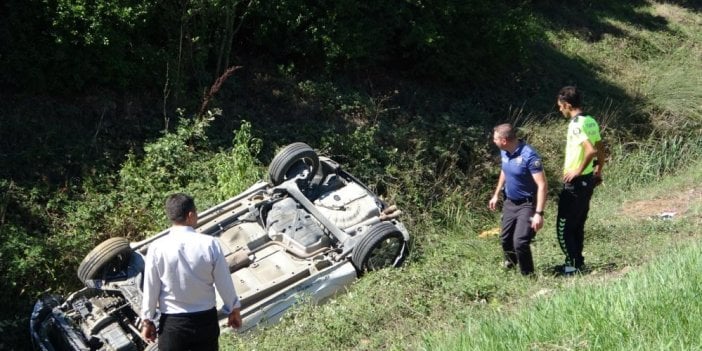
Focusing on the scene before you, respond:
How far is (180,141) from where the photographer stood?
32.7ft

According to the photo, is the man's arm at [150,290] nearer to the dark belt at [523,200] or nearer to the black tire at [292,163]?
the dark belt at [523,200]

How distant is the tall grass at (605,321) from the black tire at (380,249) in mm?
2287

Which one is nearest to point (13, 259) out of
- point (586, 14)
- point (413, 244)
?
point (413, 244)

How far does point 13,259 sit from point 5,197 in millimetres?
1020

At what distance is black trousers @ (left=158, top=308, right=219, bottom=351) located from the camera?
503 centimetres

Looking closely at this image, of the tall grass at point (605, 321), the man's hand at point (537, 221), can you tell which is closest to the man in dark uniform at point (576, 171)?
the man's hand at point (537, 221)

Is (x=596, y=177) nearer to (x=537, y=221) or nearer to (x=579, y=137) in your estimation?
(x=579, y=137)

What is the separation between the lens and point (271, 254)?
7.87 m

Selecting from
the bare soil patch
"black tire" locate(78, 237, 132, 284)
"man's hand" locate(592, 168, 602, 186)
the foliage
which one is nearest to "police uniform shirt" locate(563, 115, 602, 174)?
"man's hand" locate(592, 168, 602, 186)

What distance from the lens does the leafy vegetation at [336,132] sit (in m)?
6.88

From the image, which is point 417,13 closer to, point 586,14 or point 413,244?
point 413,244

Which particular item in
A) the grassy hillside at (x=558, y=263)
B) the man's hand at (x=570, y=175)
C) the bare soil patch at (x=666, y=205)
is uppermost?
the man's hand at (x=570, y=175)

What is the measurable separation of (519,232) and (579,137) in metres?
1.04

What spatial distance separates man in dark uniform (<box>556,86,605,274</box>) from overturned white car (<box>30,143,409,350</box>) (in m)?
1.72
